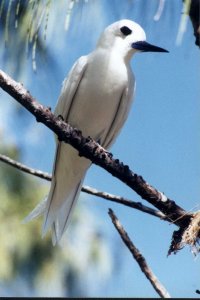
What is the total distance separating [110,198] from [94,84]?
2.97 ft

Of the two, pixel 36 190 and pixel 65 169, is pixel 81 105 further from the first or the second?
pixel 36 190

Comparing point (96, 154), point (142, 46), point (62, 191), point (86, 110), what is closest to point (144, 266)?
point (96, 154)

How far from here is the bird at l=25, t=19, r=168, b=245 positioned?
3.71m

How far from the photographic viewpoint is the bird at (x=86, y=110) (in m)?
3.71

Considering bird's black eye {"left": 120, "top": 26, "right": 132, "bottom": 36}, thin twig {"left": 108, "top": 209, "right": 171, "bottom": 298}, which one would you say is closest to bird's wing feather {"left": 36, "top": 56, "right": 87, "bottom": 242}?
bird's black eye {"left": 120, "top": 26, "right": 132, "bottom": 36}

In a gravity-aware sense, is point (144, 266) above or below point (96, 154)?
below

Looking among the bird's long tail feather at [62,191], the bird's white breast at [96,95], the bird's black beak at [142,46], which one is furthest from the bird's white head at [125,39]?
the bird's long tail feather at [62,191]

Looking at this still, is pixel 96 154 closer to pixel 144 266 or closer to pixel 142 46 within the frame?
pixel 144 266

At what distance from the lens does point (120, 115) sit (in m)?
3.95

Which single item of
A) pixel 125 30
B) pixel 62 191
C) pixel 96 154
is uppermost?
pixel 125 30

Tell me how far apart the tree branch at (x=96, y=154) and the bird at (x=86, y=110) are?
0.88 metres

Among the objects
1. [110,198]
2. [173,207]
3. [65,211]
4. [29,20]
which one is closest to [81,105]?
[65,211]

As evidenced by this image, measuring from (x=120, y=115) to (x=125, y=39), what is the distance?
474 mm

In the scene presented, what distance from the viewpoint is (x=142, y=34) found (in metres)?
4.08
